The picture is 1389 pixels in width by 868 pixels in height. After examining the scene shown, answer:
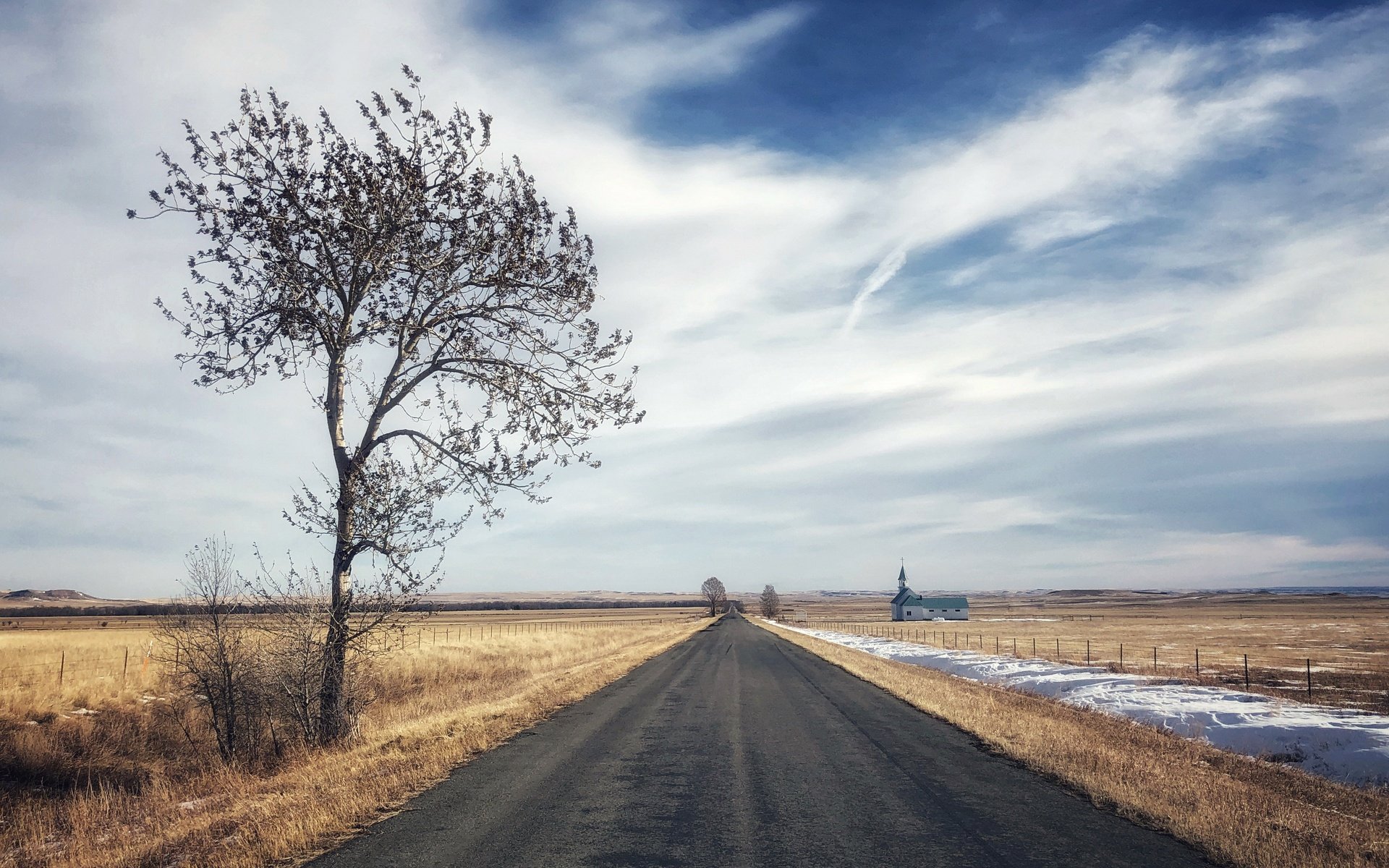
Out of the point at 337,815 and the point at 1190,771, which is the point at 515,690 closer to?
the point at 337,815

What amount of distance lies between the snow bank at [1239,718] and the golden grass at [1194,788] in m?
1.39

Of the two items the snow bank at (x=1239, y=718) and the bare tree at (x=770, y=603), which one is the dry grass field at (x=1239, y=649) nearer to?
the snow bank at (x=1239, y=718)

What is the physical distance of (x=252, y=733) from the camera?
12992mm

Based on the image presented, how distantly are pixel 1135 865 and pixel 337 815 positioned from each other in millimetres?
7343

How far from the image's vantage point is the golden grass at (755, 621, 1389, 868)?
22.0 ft

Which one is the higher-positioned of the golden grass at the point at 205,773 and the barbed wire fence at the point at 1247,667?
the golden grass at the point at 205,773

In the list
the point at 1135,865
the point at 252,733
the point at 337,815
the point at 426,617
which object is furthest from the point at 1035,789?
the point at 252,733

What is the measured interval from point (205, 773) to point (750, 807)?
31.2ft

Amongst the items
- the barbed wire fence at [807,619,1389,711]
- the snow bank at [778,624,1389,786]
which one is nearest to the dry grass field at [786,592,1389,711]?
the barbed wire fence at [807,619,1389,711]

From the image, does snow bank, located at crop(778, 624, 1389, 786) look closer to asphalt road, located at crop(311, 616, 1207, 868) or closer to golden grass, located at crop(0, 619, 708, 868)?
asphalt road, located at crop(311, 616, 1207, 868)

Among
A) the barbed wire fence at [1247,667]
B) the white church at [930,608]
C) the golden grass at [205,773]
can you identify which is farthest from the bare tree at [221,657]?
the white church at [930,608]

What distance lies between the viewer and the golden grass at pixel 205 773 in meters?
7.15

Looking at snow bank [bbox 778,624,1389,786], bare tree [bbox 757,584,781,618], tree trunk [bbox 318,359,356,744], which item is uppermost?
tree trunk [bbox 318,359,356,744]

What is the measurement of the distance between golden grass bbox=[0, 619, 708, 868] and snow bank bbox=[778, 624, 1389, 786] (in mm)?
A: 13235
